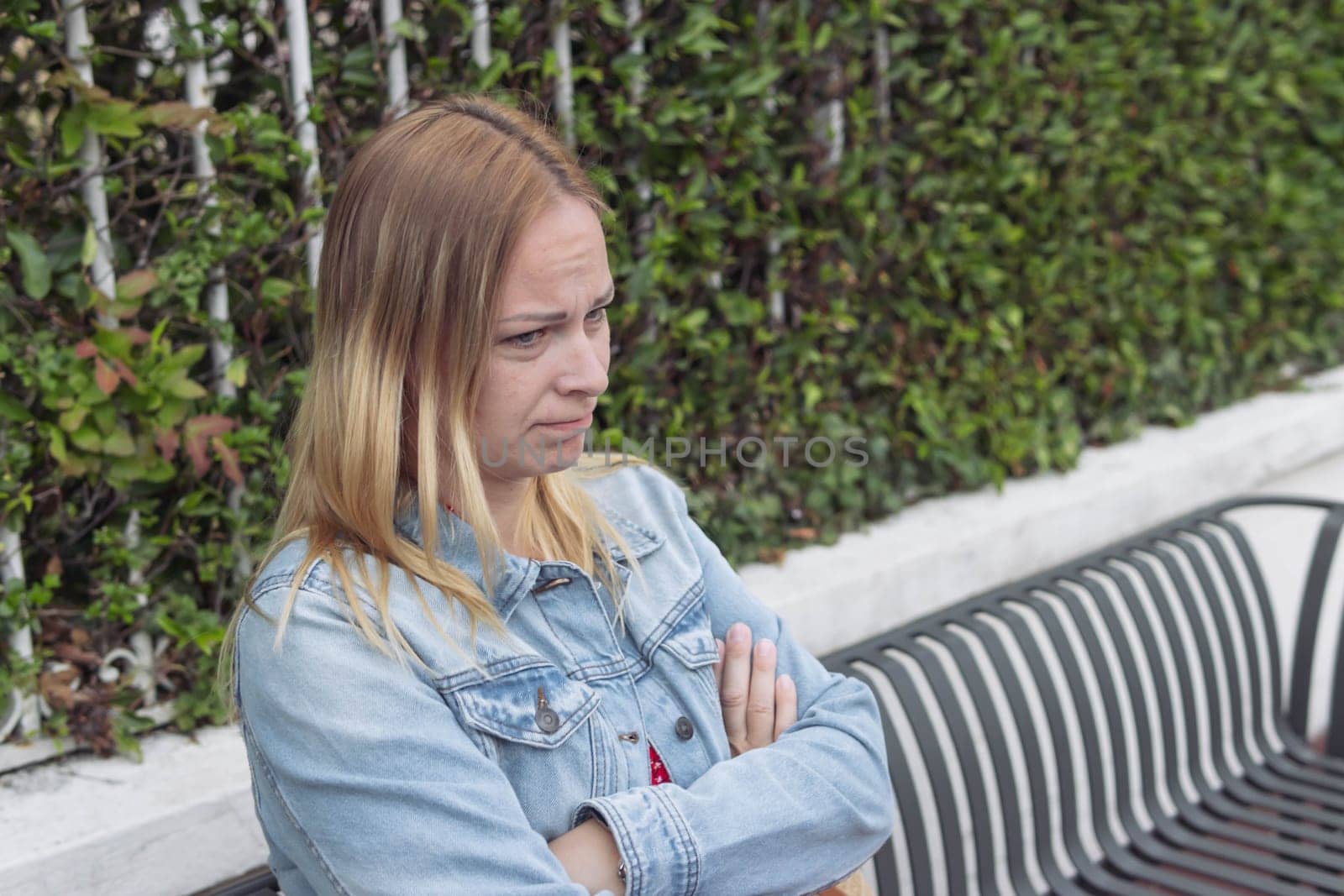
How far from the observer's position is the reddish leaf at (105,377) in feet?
6.08

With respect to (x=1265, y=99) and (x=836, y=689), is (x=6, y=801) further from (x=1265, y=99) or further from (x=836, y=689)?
(x=1265, y=99)

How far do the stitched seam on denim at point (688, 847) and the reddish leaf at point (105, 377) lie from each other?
102 centimetres

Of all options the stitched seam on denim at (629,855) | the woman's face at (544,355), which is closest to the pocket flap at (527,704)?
the stitched seam on denim at (629,855)

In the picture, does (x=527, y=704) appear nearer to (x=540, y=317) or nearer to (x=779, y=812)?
(x=779, y=812)

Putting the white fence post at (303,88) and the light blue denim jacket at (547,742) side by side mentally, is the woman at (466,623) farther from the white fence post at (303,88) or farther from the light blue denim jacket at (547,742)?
the white fence post at (303,88)

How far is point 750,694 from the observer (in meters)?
1.74

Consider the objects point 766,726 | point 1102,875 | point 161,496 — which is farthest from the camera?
point 1102,875

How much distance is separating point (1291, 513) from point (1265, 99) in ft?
4.54

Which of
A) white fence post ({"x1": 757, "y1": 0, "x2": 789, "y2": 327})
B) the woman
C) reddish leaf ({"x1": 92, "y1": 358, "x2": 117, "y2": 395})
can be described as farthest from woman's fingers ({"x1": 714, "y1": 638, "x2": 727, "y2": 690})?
white fence post ({"x1": 757, "y1": 0, "x2": 789, "y2": 327})

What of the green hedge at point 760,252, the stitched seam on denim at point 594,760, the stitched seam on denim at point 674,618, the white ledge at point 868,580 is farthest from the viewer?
the green hedge at point 760,252

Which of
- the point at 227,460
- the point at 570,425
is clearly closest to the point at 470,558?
the point at 570,425

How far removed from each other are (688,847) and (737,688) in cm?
33

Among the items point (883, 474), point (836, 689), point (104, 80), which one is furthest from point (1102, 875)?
point (104, 80)

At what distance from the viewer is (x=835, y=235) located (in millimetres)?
2924
